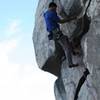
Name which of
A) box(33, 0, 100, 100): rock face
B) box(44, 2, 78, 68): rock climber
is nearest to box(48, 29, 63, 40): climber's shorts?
box(44, 2, 78, 68): rock climber

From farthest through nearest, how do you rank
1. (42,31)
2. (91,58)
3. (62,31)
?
(42,31)
(62,31)
(91,58)

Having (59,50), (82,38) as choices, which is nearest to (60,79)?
(59,50)

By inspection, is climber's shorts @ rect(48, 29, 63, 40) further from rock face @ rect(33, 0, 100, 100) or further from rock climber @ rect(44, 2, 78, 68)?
A: rock face @ rect(33, 0, 100, 100)

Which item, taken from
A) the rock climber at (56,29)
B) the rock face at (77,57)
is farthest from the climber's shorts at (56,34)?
the rock face at (77,57)

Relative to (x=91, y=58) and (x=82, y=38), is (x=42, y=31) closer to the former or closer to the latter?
(x=82, y=38)

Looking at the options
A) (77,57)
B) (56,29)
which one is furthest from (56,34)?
(77,57)

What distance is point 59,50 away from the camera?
20.5 meters

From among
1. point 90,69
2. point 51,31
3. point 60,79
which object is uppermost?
point 51,31

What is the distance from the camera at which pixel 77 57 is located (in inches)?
760

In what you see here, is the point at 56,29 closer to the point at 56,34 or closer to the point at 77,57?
the point at 56,34

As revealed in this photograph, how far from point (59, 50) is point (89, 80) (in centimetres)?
307

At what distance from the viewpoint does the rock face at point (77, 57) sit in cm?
1738

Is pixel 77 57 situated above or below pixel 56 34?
below

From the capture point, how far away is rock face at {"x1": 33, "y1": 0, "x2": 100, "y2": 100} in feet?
57.0
